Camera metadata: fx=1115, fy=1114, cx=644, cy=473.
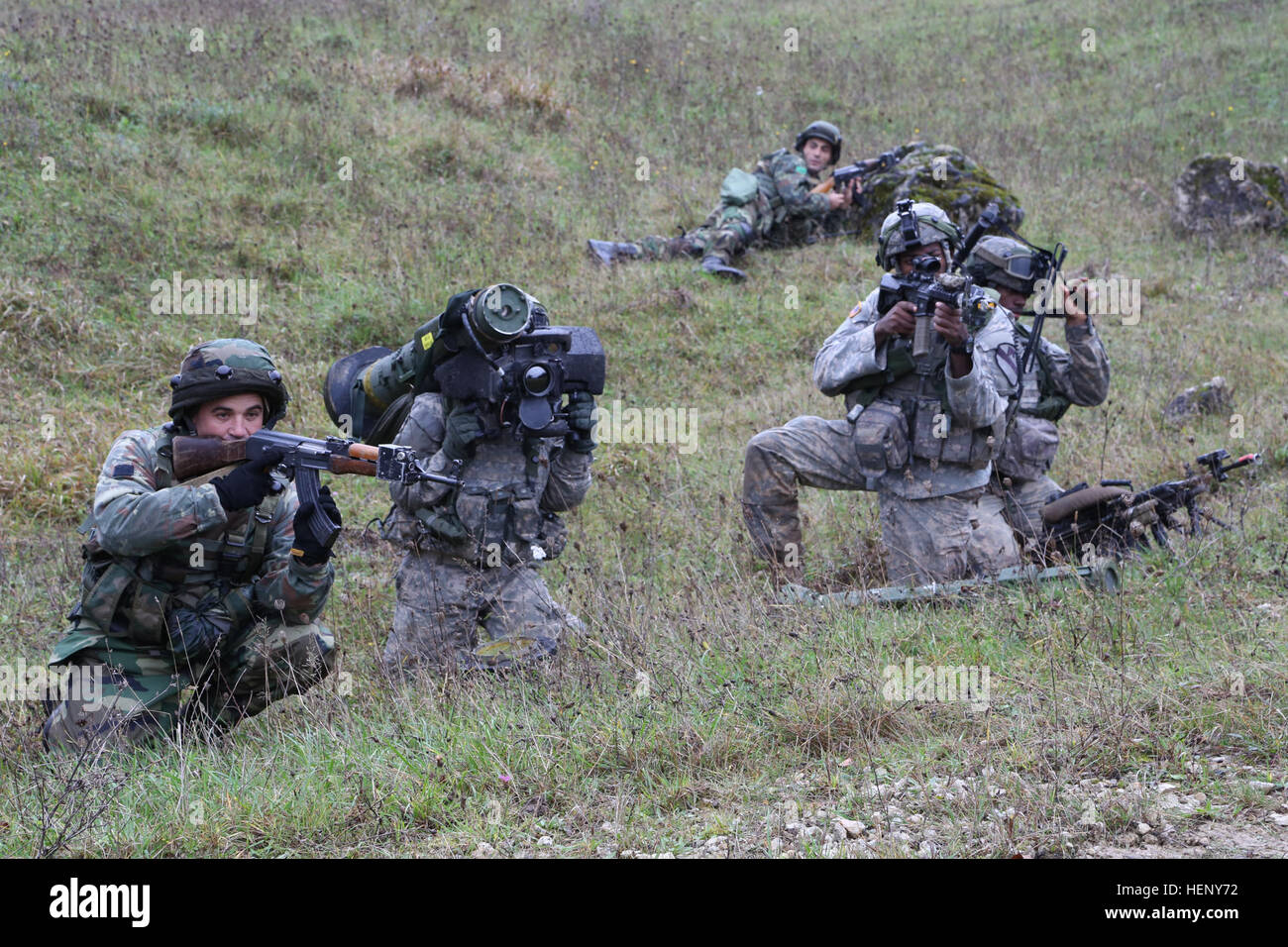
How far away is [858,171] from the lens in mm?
12055

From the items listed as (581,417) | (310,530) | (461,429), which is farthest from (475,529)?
(310,530)

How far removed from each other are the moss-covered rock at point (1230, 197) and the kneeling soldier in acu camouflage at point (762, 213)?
3793mm

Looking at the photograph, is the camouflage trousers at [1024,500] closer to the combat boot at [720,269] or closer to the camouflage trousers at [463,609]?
the camouflage trousers at [463,609]

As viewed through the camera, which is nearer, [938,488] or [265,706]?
[265,706]

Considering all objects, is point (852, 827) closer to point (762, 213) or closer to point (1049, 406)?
point (1049, 406)

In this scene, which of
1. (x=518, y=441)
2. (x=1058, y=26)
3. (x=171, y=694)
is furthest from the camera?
(x=1058, y=26)

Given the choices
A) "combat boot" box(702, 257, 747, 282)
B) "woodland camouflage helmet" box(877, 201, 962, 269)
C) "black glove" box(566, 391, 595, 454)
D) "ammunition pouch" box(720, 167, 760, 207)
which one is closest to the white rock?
"black glove" box(566, 391, 595, 454)

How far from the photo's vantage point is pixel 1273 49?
54.5ft

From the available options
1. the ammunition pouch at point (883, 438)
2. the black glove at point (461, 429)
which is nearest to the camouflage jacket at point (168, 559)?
the black glove at point (461, 429)

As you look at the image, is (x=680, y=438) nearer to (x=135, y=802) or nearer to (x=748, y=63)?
(x=135, y=802)

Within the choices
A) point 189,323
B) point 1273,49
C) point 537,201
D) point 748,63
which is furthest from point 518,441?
point 1273,49

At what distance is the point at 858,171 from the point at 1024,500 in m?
6.60

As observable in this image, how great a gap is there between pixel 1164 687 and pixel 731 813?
1.58 metres

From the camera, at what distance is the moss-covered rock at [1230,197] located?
39.9ft
